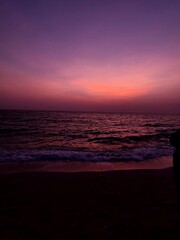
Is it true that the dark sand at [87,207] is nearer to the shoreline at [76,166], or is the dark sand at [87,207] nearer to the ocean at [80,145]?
the shoreline at [76,166]

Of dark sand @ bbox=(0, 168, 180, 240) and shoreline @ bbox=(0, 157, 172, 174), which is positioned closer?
dark sand @ bbox=(0, 168, 180, 240)

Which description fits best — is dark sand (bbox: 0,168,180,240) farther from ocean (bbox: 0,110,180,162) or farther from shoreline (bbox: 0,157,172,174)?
ocean (bbox: 0,110,180,162)

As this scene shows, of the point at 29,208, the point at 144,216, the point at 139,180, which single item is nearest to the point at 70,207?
the point at 29,208

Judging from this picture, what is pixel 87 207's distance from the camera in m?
4.75

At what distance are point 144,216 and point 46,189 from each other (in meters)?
3.01

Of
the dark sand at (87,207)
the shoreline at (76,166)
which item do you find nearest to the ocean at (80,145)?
the shoreline at (76,166)

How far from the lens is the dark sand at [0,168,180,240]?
375 cm

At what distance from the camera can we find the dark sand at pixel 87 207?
375cm

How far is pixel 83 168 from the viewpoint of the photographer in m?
8.92

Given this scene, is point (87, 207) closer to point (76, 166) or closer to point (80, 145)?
point (76, 166)

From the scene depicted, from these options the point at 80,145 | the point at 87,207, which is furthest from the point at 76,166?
the point at 80,145

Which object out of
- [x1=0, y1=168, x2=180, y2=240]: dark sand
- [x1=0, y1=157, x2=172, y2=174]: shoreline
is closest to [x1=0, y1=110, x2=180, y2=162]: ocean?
[x1=0, y1=157, x2=172, y2=174]: shoreline

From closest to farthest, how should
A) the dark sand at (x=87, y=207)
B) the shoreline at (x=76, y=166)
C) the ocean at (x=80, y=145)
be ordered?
1. the dark sand at (x=87, y=207)
2. the shoreline at (x=76, y=166)
3. the ocean at (x=80, y=145)

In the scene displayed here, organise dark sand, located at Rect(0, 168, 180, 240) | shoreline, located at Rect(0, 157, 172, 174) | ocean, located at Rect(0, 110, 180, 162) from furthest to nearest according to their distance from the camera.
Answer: ocean, located at Rect(0, 110, 180, 162) < shoreline, located at Rect(0, 157, 172, 174) < dark sand, located at Rect(0, 168, 180, 240)
